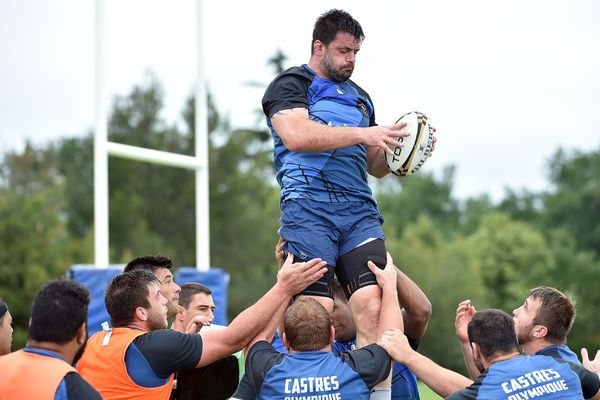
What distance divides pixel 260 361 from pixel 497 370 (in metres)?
1.47

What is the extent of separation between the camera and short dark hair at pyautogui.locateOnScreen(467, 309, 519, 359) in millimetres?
6203

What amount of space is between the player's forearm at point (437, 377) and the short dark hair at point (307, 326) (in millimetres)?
587

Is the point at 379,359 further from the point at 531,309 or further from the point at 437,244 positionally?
the point at 437,244

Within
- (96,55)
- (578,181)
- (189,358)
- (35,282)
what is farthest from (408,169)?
(578,181)

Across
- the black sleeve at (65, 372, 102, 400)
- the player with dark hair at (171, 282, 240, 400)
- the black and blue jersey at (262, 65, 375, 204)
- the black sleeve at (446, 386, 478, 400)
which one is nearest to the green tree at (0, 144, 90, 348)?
the player with dark hair at (171, 282, 240, 400)

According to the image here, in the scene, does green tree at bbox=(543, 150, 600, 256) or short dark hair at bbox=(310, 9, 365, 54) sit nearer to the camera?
short dark hair at bbox=(310, 9, 365, 54)

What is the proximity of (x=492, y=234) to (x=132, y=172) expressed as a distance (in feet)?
81.1

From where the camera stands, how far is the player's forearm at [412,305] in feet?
23.5

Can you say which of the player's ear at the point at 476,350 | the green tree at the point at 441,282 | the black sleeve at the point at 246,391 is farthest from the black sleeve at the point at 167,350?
the green tree at the point at 441,282

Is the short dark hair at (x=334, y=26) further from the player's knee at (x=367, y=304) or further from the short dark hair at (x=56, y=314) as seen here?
the short dark hair at (x=56, y=314)

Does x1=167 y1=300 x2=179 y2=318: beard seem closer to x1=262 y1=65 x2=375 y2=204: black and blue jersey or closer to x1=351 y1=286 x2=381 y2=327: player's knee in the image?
x1=262 y1=65 x2=375 y2=204: black and blue jersey

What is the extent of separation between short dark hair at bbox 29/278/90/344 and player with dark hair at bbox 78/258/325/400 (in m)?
1.03

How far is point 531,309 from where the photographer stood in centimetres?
711

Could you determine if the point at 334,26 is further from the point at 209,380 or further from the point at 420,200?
the point at 420,200
